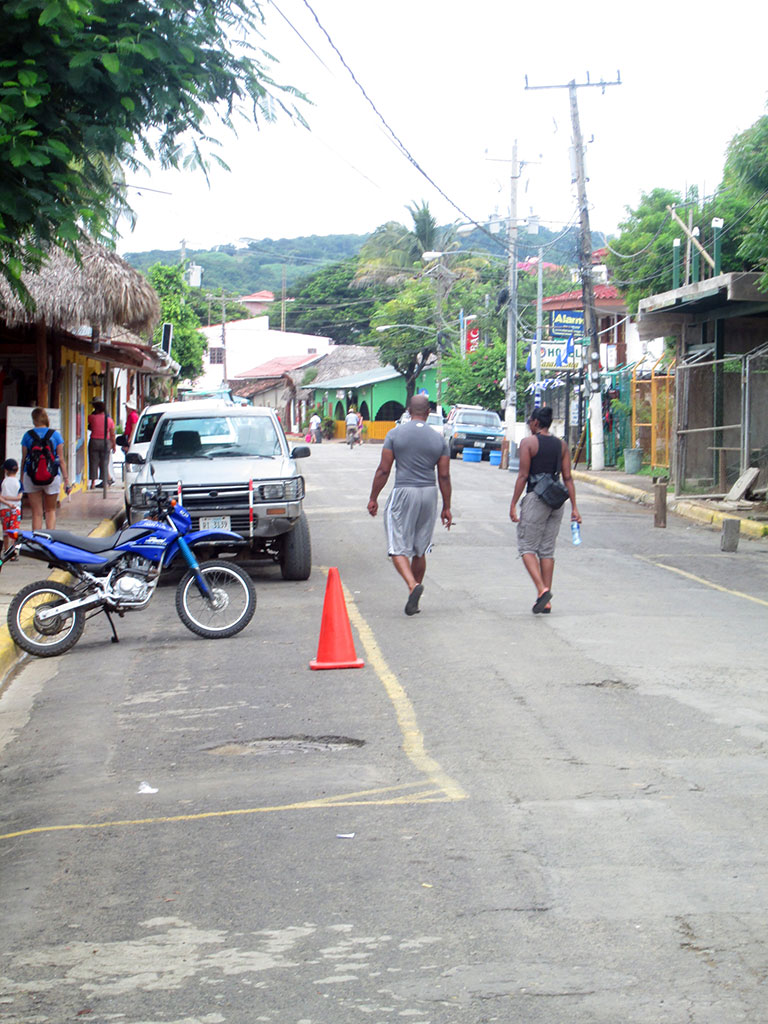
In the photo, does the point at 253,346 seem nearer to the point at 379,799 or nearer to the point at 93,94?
the point at 93,94

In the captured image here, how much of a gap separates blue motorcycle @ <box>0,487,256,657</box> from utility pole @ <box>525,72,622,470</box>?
24.1 metres

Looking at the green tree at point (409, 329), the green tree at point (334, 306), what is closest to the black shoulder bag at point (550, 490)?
the green tree at point (409, 329)

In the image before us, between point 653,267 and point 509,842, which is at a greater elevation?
point 653,267

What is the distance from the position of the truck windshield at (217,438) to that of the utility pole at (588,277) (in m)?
20.1

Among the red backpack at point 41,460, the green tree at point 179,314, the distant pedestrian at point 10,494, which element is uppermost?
the green tree at point 179,314

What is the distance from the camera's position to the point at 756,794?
5.68 m

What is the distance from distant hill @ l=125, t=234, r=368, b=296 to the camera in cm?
12119

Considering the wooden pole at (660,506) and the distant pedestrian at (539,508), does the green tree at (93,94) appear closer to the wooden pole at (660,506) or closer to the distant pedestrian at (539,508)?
the distant pedestrian at (539,508)

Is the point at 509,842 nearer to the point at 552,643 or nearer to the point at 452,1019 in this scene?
the point at 452,1019

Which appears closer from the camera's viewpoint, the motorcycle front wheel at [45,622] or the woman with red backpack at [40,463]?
the motorcycle front wheel at [45,622]

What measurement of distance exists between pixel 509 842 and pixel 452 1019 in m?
1.52

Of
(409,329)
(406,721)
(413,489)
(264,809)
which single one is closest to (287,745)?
(406,721)

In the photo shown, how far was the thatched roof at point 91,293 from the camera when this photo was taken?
17578 millimetres

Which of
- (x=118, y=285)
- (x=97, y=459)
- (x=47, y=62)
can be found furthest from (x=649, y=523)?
(x=47, y=62)
